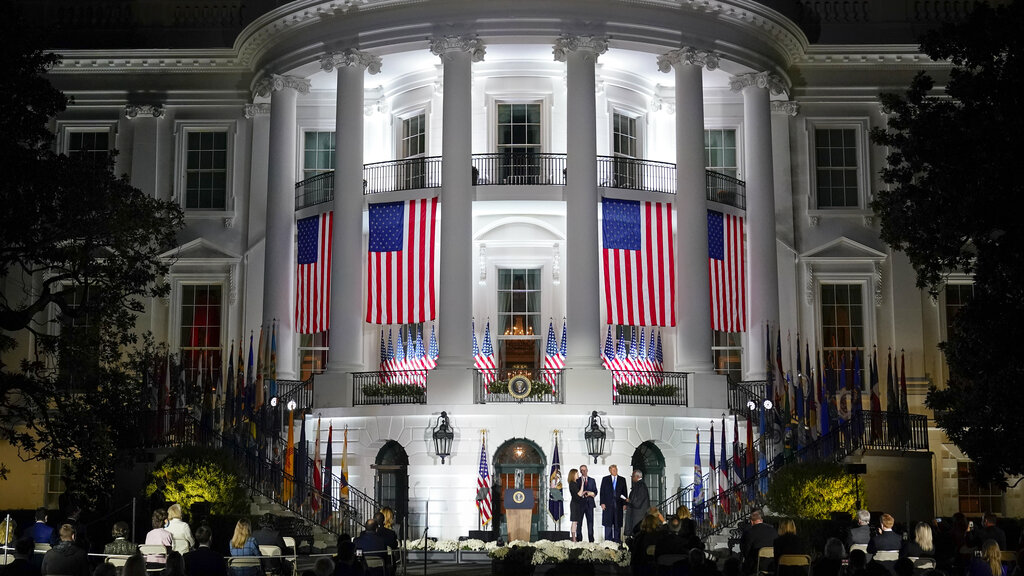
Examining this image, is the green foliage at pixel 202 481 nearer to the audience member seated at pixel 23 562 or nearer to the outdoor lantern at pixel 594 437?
the outdoor lantern at pixel 594 437

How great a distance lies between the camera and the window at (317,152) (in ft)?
125

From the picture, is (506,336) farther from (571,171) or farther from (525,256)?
(571,171)

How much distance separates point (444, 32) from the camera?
32.8m

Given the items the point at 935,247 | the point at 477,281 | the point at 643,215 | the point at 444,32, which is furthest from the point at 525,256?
the point at 935,247

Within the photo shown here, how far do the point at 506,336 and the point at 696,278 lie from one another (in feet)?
16.8

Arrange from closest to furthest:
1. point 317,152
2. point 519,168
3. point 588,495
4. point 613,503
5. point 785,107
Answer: point 613,503, point 588,495, point 519,168, point 785,107, point 317,152

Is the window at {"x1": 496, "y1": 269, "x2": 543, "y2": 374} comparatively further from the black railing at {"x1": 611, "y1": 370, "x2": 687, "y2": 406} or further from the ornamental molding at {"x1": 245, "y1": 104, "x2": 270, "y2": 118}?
the ornamental molding at {"x1": 245, "y1": 104, "x2": 270, "y2": 118}

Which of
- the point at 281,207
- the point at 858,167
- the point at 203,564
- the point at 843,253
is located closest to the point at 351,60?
the point at 281,207

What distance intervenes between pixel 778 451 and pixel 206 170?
18.2m

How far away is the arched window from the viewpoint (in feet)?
101

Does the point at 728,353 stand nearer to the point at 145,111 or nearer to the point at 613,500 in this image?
the point at 613,500

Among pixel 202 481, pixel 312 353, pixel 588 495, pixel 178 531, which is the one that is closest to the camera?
pixel 178 531

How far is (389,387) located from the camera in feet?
103

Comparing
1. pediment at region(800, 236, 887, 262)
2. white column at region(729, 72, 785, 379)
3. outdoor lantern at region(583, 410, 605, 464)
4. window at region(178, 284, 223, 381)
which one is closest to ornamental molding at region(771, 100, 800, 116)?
white column at region(729, 72, 785, 379)
